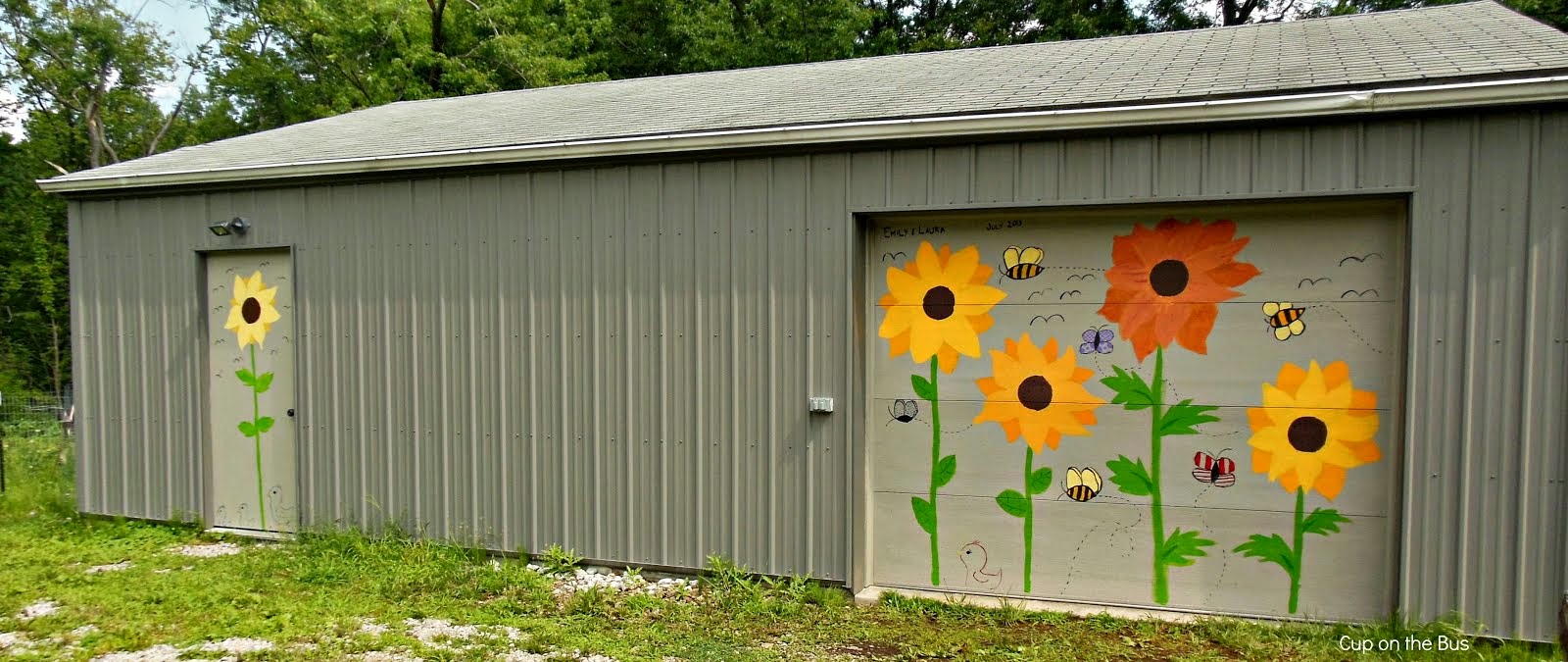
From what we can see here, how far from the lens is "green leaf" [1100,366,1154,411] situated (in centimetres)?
463

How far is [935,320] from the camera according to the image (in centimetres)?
495

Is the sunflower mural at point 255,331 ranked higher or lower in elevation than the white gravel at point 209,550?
higher

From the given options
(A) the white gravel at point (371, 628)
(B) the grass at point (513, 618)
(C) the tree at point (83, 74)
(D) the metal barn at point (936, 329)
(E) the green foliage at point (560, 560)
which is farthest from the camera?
→ (C) the tree at point (83, 74)

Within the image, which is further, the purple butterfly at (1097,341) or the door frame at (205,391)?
the door frame at (205,391)

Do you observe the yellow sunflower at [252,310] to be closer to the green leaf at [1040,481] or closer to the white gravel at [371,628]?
the white gravel at [371,628]

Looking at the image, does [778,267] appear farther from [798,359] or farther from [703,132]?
[703,132]

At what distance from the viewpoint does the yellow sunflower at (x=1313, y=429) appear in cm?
433

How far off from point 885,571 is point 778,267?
180cm

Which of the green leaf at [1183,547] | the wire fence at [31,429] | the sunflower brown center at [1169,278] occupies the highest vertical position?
the sunflower brown center at [1169,278]

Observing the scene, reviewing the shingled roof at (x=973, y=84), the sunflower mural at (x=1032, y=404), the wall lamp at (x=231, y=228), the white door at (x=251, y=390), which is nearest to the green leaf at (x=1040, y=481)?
the sunflower mural at (x=1032, y=404)

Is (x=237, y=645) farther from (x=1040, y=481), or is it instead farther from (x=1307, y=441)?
(x=1307, y=441)

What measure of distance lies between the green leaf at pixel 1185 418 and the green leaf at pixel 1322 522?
63cm

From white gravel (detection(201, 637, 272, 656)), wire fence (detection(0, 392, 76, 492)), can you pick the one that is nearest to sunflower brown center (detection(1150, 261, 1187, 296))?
white gravel (detection(201, 637, 272, 656))

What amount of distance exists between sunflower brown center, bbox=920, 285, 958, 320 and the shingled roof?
950mm
